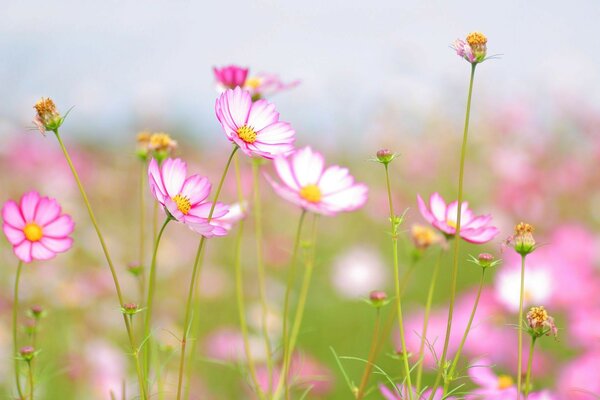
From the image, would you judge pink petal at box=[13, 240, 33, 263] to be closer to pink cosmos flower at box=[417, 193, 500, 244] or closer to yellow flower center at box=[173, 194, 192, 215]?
yellow flower center at box=[173, 194, 192, 215]

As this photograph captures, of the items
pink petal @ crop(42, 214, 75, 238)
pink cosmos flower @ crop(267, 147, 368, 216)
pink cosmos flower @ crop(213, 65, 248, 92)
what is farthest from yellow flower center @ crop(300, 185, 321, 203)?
pink petal @ crop(42, 214, 75, 238)

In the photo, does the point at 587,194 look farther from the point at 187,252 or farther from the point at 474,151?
the point at 187,252

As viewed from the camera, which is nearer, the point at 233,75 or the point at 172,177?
Answer: the point at 172,177

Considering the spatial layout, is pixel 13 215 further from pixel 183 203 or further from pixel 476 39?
pixel 476 39

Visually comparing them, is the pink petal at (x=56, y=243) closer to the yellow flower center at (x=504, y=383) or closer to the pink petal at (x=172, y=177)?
the pink petal at (x=172, y=177)

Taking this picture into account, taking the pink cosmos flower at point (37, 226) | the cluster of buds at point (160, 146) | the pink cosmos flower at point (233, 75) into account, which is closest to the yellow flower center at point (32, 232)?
the pink cosmos flower at point (37, 226)

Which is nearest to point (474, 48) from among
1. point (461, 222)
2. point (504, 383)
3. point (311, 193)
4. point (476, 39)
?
point (476, 39)

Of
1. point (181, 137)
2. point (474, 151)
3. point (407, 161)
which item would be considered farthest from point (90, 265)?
point (181, 137)
